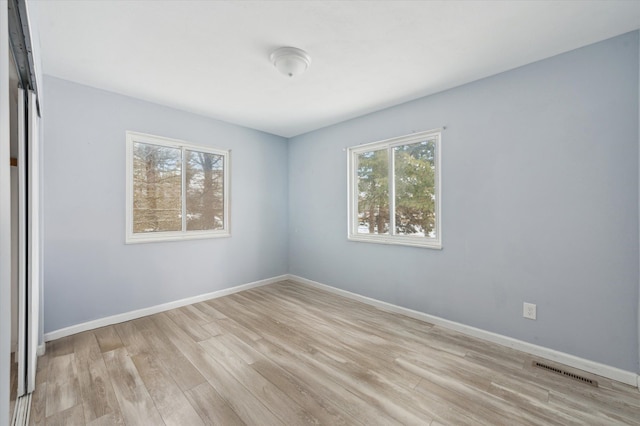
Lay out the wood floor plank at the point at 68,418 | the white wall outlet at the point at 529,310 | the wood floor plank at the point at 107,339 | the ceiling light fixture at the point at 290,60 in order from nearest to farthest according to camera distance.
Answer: the wood floor plank at the point at 68,418 → the ceiling light fixture at the point at 290,60 → the white wall outlet at the point at 529,310 → the wood floor plank at the point at 107,339

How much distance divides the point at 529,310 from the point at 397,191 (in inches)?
69.8

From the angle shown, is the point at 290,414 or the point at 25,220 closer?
the point at 290,414

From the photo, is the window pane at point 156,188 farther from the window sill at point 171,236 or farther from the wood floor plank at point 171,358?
the wood floor plank at point 171,358

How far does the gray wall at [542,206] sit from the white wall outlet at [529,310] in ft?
0.14

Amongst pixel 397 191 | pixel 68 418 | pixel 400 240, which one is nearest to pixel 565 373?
pixel 400 240

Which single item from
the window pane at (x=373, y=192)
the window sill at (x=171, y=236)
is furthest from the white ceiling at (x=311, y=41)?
the window sill at (x=171, y=236)

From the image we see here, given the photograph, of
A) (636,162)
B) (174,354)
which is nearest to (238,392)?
(174,354)

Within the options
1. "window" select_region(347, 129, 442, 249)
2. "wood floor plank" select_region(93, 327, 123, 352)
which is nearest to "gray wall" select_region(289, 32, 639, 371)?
"window" select_region(347, 129, 442, 249)

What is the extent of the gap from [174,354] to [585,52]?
4255mm

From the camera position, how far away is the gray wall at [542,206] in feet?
6.75

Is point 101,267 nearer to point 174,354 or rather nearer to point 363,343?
point 174,354

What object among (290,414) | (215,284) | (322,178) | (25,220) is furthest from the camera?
(322,178)

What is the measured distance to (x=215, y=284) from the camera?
12.8 feet

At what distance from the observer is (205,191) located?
3896 millimetres
